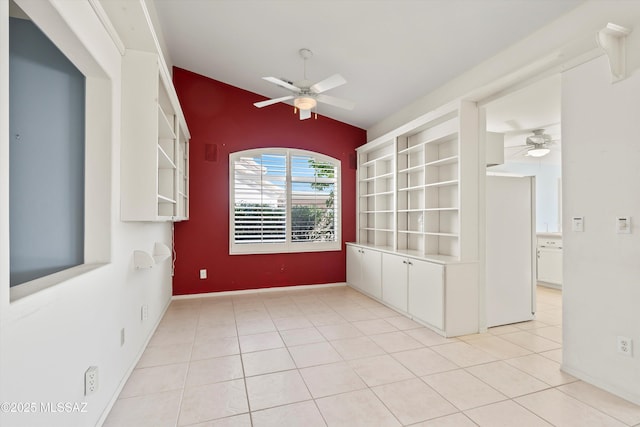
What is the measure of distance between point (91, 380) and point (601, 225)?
3472mm

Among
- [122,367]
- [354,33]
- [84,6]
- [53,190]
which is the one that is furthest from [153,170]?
[354,33]

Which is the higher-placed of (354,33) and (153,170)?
(354,33)

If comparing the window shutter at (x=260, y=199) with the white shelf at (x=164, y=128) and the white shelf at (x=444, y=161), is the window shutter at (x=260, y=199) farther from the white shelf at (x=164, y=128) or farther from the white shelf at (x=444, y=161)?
the white shelf at (x=444, y=161)

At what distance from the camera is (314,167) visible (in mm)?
5555

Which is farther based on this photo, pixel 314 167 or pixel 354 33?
pixel 314 167

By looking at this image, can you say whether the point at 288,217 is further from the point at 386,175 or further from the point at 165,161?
the point at 165,161

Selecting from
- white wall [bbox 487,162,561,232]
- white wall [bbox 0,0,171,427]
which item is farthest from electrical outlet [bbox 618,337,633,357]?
white wall [bbox 487,162,561,232]

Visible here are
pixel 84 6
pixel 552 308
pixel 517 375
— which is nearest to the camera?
pixel 84 6

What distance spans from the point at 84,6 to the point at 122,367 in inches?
90.9

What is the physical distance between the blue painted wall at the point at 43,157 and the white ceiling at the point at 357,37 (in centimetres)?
178

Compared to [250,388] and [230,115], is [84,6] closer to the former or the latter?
[250,388]

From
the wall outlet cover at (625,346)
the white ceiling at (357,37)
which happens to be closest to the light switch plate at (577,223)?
the wall outlet cover at (625,346)

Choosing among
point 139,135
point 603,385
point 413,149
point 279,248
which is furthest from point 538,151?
point 139,135

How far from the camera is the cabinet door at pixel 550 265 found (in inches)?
214
